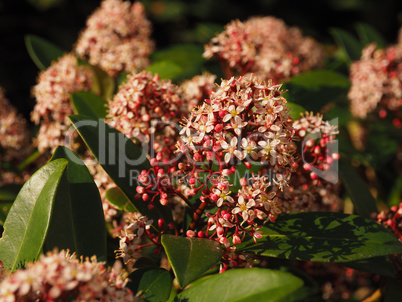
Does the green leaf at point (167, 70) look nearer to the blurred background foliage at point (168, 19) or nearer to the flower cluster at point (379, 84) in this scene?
the flower cluster at point (379, 84)

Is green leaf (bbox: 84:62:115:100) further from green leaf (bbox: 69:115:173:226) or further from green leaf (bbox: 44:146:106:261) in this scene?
green leaf (bbox: 44:146:106:261)

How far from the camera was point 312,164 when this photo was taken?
5.60 feet

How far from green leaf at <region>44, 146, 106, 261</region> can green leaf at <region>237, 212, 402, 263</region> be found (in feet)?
1.59

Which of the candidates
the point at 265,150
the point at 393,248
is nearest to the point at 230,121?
the point at 265,150

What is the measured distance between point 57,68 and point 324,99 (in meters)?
1.38

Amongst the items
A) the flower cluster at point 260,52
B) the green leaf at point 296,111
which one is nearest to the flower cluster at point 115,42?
the flower cluster at point 260,52

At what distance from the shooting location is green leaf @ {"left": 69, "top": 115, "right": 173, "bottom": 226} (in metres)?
1.45

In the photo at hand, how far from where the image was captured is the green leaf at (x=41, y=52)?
95.5 inches

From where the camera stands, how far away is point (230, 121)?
1.44 metres

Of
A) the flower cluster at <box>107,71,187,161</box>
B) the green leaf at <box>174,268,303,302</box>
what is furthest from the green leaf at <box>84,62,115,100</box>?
the green leaf at <box>174,268,303,302</box>

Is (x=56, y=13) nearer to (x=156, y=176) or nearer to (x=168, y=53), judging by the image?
(x=168, y=53)

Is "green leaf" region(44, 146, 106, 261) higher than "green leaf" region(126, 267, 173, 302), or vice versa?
"green leaf" region(44, 146, 106, 261)

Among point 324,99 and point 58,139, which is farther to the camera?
point 324,99

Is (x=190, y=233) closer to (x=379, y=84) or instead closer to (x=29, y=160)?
(x=29, y=160)
